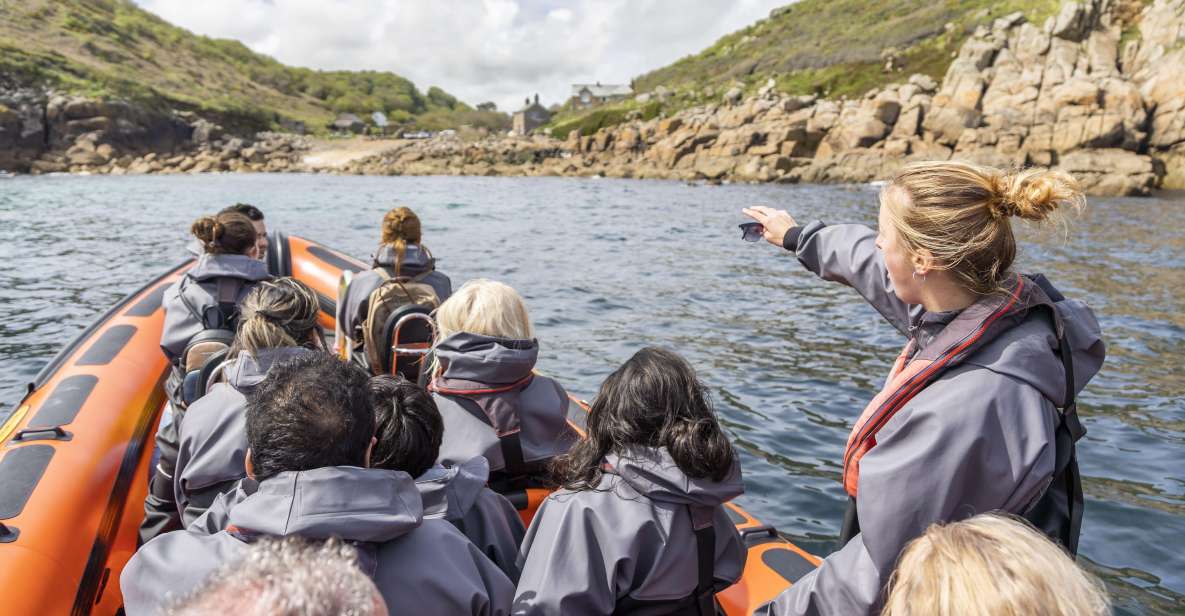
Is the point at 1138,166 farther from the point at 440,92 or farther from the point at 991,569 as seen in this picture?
the point at 440,92

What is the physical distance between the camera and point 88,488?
3262mm

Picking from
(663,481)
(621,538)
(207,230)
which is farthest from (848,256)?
(207,230)

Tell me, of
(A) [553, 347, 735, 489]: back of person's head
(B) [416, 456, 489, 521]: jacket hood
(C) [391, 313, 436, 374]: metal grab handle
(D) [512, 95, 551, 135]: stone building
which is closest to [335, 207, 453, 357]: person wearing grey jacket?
(C) [391, 313, 436, 374]: metal grab handle

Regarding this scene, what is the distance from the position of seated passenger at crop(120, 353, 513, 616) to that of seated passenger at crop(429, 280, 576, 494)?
0.86m

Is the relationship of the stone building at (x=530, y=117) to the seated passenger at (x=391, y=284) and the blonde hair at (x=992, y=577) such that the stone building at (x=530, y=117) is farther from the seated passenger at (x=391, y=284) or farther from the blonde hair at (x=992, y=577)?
the blonde hair at (x=992, y=577)

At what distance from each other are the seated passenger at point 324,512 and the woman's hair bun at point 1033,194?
154 cm

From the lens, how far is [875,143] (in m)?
36.8

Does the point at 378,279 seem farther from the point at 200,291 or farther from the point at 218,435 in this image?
the point at 218,435

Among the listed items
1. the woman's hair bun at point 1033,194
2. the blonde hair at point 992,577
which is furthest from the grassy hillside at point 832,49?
the blonde hair at point 992,577

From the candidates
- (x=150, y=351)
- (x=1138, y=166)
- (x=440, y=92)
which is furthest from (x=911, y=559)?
(x=440, y=92)

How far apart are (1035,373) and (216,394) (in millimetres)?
2505

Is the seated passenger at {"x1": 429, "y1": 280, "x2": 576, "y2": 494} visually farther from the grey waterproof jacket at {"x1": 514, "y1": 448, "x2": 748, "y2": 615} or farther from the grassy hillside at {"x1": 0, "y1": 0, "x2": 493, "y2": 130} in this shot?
the grassy hillside at {"x1": 0, "y1": 0, "x2": 493, "y2": 130}

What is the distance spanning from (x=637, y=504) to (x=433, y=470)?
1.92 ft

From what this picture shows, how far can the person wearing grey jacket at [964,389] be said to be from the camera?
1571 millimetres
